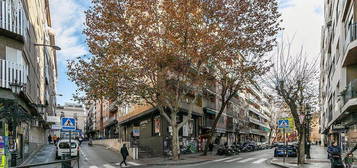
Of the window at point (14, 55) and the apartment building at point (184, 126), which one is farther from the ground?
the window at point (14, 55)

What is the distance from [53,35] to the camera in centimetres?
8144

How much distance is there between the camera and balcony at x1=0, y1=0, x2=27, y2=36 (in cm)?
2034

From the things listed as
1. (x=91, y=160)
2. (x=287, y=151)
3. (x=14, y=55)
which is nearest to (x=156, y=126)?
(x=91, y=160)

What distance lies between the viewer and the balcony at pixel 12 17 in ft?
66.7

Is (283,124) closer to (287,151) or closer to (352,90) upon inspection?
(352,90)

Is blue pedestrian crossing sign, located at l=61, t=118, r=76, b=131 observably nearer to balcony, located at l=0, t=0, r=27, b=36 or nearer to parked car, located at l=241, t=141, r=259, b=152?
balcony, located at l=0, t=0, r=27, b=36

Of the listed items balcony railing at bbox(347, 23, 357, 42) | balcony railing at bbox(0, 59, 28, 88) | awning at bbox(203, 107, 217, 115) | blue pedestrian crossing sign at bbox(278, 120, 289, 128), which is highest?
balcony railing at bbox(347, 23, 357, 42)

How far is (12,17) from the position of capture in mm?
21406

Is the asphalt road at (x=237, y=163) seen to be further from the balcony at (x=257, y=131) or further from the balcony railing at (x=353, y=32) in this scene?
the balcony at (x=257, y=131)

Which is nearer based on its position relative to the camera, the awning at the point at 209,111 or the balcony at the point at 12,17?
the balcony at the point at 12,17

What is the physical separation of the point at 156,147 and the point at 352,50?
75.7ft

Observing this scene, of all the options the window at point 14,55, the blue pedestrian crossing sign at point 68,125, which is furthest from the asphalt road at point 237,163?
the window at point 14,55

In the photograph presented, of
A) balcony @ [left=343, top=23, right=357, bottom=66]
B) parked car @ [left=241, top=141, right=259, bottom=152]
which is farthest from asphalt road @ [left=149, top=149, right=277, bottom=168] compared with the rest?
parked car @ [left=241, top=141, right=259, bottom=152]

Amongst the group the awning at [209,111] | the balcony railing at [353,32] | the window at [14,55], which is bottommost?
the awning at [209,111]
